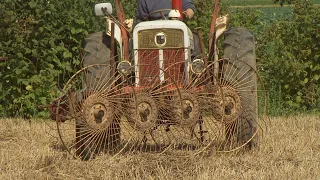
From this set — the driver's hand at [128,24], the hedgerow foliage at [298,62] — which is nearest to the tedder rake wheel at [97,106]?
the driver's hand at [128,24]

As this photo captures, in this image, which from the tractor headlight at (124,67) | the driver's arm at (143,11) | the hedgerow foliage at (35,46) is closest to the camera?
the tractor headlight at (124,67)

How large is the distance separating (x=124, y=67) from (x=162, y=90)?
432 mm

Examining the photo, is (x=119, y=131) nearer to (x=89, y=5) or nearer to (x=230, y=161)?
(x=230, y=161)

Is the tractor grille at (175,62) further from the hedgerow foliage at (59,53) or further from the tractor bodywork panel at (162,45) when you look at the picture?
the hedgerow foliage at (59,53)

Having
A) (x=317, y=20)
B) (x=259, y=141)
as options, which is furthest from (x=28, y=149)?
(x=317, y=20)

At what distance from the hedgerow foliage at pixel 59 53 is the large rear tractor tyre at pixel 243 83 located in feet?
11.8

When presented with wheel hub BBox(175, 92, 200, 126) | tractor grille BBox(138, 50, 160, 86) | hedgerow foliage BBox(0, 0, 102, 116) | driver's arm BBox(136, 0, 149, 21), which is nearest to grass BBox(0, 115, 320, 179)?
wheel hub BBox(175, 92, 200, 126)

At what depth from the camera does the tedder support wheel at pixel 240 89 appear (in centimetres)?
810

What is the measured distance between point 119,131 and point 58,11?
14.5ft

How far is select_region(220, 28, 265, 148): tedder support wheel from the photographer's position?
8102 millimetres

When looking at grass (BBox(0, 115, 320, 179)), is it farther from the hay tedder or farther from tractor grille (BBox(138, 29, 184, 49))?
tractor grille (BBox(138, 29, 184, 49))

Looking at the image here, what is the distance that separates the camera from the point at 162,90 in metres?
7.80

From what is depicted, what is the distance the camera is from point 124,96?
774 cm

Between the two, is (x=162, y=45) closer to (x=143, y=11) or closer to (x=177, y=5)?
(x=177, y=5)
